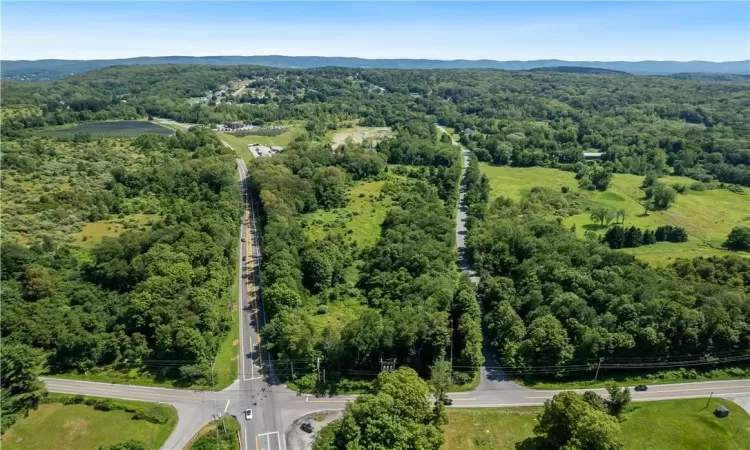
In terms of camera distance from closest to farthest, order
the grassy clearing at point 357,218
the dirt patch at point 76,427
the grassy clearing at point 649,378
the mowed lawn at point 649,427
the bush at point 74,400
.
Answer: the mowed lawn at point 649,427
the dirt patch at point 76,427
the bush at point 74,400
the grassy clearing at point 649,378
the grassy clearing at point 357,218

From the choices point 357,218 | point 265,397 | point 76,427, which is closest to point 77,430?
point 76,427

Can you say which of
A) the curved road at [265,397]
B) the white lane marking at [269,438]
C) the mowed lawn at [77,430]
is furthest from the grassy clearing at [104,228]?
the white lane marking at [269,438]

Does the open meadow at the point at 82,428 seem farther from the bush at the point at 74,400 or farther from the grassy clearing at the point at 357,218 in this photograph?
the grassy clearing at the point at 357,218

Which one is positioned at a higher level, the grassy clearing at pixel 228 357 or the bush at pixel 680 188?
the bush at pixel 680 188

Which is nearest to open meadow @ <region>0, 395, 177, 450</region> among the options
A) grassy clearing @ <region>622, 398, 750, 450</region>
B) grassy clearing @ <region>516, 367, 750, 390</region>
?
grassy clearing @ <region>516, 367, 750, 390</region>

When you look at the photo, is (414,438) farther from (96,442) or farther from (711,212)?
(711,212)

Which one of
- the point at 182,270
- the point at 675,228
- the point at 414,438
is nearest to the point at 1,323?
the point at 182,270
